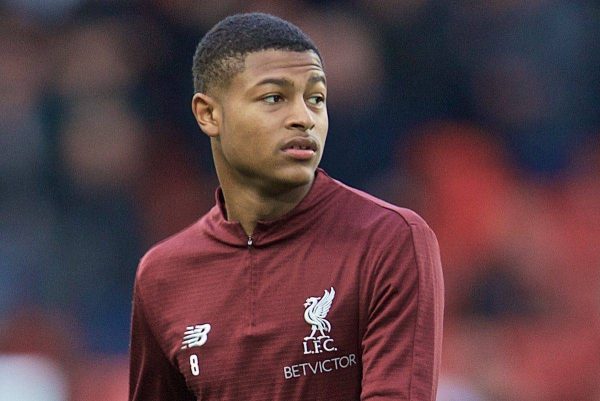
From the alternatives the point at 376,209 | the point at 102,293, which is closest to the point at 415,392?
the point at 376,209

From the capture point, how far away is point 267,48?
9.91ft

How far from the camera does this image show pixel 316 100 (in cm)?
305

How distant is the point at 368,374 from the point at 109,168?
13.6ft

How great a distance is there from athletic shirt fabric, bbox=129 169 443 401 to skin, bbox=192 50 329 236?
8 centimetres

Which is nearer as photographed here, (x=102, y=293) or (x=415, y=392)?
(x=415, y=392)

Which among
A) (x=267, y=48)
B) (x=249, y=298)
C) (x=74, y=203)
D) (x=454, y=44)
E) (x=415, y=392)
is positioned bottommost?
(x=415, y=392)

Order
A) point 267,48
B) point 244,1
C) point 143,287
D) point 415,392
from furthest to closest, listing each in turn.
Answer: point 244,1 < point 143,287 < point 267,48 < point 415,392

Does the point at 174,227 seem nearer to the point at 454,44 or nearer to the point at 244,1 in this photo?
the point at 244,1

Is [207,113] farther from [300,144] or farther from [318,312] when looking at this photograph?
[318,312]

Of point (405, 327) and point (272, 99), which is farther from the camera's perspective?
point (272, 99)

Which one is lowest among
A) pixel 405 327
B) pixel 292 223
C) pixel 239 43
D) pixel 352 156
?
pixel 405 327

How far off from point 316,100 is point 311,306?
0.49 m

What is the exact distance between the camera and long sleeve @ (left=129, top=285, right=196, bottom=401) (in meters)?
3.31

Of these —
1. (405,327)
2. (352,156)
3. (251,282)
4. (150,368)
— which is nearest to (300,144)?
(251,282)
